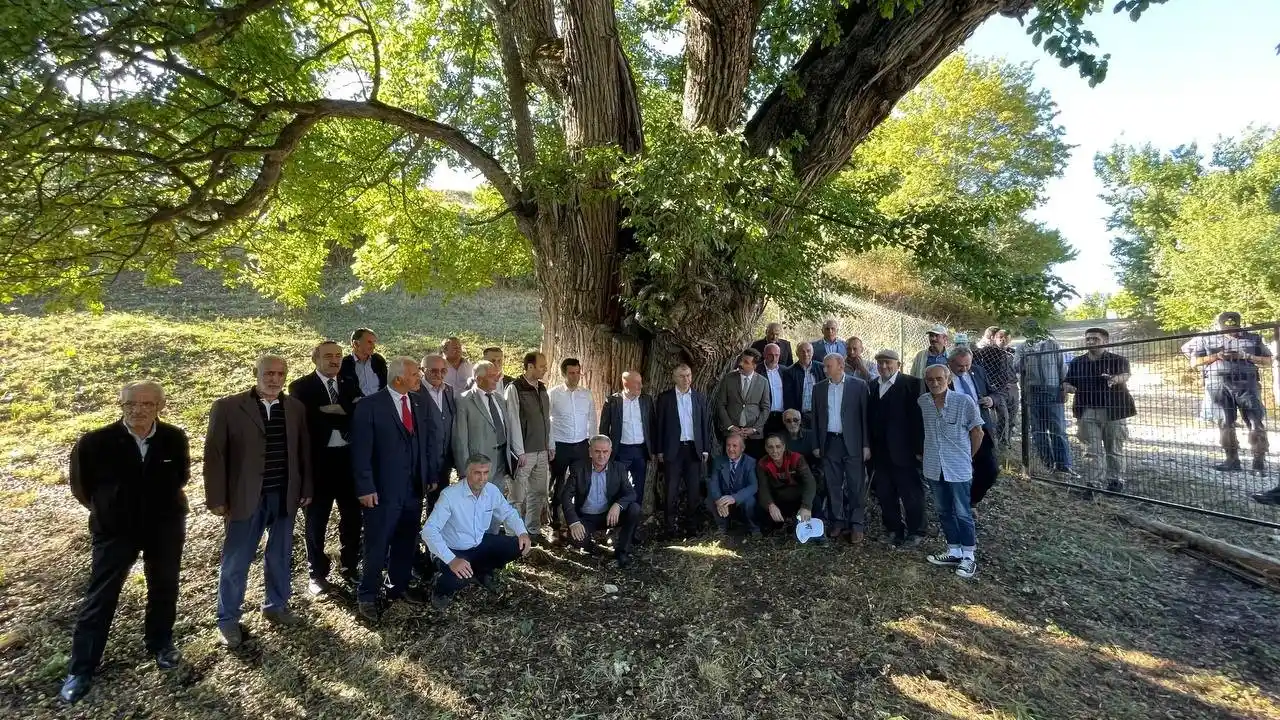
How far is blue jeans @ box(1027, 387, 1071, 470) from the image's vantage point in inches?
267

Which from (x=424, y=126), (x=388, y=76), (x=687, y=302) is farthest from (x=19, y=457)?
(x=687, y=302)

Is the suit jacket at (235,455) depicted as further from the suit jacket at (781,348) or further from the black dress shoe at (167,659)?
the suit jacket at (781,348)

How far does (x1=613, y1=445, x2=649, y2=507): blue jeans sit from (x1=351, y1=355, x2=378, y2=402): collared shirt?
7.20 ft

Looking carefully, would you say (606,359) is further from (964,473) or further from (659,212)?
(964,473)

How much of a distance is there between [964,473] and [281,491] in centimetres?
512

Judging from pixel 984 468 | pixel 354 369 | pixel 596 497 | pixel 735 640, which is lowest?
pixel 735 640

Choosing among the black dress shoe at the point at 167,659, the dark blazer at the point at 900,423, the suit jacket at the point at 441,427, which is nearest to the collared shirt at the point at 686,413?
the dark blazer at the point at 900,423

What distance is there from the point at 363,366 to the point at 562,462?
193cm

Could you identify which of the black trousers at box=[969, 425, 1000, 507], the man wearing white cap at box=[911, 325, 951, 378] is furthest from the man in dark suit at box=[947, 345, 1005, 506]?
the man wearing white cap at box=[911, 325, 951, 378]

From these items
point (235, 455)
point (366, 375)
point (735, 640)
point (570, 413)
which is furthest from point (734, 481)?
point (235, 455)

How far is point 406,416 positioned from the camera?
13.9 feet

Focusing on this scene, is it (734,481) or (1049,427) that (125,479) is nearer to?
(734,481)

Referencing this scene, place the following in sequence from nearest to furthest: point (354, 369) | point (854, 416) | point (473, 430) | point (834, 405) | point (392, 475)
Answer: point (392, 475) → point (473, 430) → point (354, 369) → point (854, 416) → point (834, 405)

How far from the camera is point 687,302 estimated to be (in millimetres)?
4953
